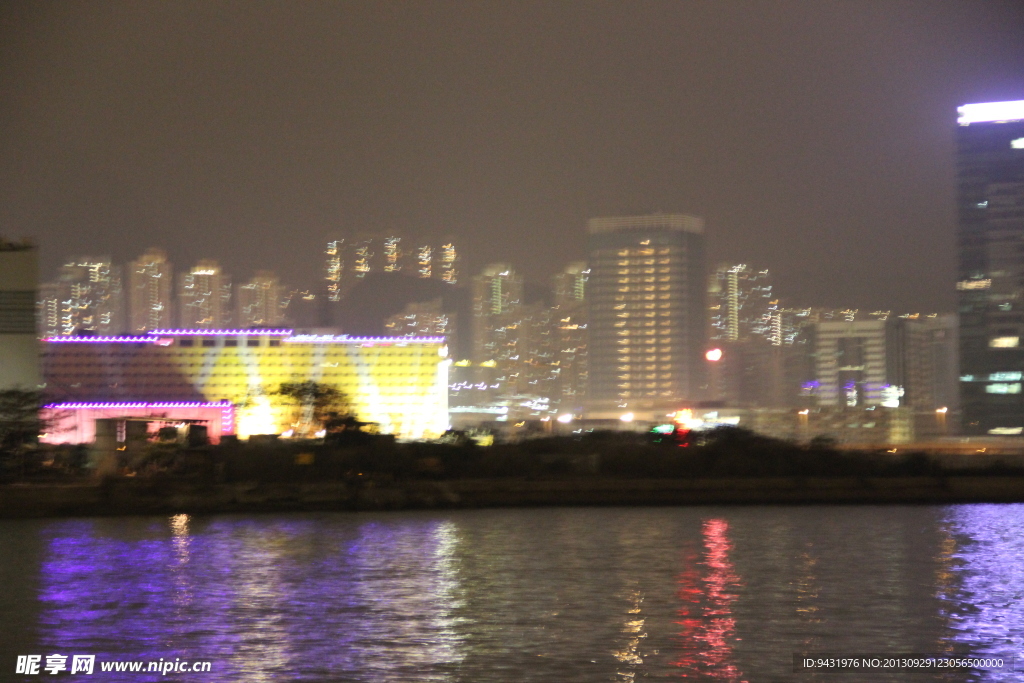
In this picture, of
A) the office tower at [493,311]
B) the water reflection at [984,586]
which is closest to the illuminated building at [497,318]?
the office tower at [493,311]

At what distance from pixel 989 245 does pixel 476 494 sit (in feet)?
200

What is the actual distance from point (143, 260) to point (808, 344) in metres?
71.7

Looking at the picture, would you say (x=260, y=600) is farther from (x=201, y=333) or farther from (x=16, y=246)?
(x=201, y=333)

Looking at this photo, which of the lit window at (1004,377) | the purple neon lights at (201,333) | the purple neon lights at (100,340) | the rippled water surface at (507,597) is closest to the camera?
the rippled water surface at (507,597)

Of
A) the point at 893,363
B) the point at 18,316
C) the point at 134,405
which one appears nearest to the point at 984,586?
the point at 18,316

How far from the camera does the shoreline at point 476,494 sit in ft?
65.9

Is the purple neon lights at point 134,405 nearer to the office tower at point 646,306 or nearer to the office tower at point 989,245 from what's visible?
the office tower at point 989,245

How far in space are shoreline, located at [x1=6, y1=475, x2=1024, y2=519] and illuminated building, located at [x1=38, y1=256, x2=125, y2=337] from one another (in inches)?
3924

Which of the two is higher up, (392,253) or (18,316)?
(392,253)

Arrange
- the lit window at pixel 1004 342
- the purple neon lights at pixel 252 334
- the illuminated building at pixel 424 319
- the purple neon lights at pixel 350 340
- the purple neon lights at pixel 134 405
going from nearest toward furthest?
the purple neon lights at pixel 134 405, the purple neon lights at pixel 252 334, the purple neon lights at pixel 350 340, the lit window at pixel 1004 342, the illuminated building at pixel 424 319

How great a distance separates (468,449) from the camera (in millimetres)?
25125

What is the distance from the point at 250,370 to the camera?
55.2m

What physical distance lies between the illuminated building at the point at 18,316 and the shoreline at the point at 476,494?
10.0 meters

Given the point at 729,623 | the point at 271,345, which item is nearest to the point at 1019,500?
the point at 729,623
